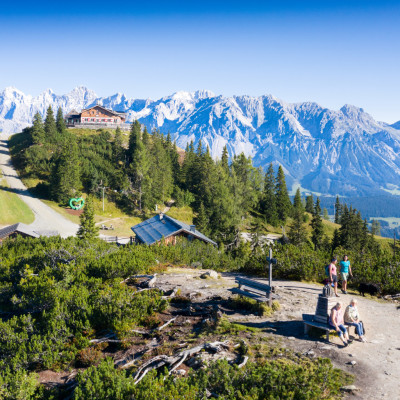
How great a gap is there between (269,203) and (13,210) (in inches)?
2412

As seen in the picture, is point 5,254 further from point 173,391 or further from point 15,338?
point 173,391

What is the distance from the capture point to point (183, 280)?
20.7 m

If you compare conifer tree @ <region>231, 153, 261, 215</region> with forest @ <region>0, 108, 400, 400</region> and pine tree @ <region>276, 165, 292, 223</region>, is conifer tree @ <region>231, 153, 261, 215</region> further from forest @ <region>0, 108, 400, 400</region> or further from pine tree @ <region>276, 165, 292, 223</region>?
forest @ <region>0, 108, 400, 400</region>

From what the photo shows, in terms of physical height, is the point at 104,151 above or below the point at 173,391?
above

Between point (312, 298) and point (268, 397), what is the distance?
983cm

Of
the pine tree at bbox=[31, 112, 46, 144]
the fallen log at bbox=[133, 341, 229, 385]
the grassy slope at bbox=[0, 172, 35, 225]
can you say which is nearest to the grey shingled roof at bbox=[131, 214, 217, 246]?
the fallen log at bbox=[133, 341, 229, 385]

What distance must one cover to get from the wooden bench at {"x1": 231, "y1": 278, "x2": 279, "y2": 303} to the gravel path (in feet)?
128

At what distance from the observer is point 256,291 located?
1559 centimetres

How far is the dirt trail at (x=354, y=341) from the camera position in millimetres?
9766

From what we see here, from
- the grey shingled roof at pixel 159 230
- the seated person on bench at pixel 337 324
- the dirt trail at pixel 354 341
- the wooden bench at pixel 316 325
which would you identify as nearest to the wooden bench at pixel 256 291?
the dirt trail at pixel 354 341

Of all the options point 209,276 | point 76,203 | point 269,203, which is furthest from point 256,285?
point 269,203

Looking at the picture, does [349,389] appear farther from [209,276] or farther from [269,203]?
[269,203]

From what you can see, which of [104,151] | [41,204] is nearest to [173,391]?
[41,204]

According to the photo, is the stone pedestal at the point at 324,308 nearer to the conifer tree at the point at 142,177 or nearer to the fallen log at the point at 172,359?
the fallen log at the point at 172,359
